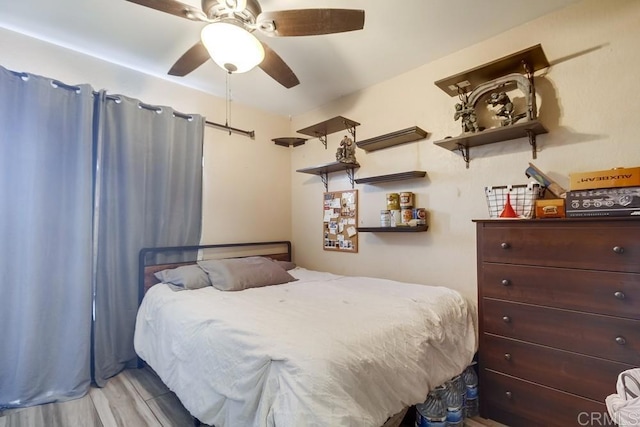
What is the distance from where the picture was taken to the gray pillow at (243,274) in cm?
221

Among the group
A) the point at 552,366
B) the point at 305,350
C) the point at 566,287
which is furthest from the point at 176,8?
the point at 552,366

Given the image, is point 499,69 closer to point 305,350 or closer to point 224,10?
point 224,10

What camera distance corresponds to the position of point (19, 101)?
2.01m

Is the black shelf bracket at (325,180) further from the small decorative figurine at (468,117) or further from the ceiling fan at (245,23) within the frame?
the ceiling fan at (245,23)

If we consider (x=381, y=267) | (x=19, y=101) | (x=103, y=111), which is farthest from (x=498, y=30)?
(x=19, y=101)

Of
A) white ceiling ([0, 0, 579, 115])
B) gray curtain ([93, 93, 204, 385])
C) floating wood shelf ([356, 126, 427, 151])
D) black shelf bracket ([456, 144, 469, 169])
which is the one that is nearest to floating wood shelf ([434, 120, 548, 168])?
black shelf bracket ([456, 144, 469, 169])

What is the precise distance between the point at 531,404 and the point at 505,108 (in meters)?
1.73

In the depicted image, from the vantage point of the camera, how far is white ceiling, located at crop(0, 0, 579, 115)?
184cm

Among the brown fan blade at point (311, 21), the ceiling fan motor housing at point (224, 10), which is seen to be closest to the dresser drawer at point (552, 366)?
the brown fan blade at point (311, 21)

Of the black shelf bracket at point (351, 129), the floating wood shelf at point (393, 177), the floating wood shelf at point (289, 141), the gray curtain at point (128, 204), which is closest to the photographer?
the gray curtain at point (128, 204)

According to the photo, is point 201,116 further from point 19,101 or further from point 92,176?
point 19,101

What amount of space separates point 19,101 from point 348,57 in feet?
7.54

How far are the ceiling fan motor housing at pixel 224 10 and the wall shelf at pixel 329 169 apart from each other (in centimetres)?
152

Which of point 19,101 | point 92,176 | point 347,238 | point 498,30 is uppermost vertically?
point 498,30
